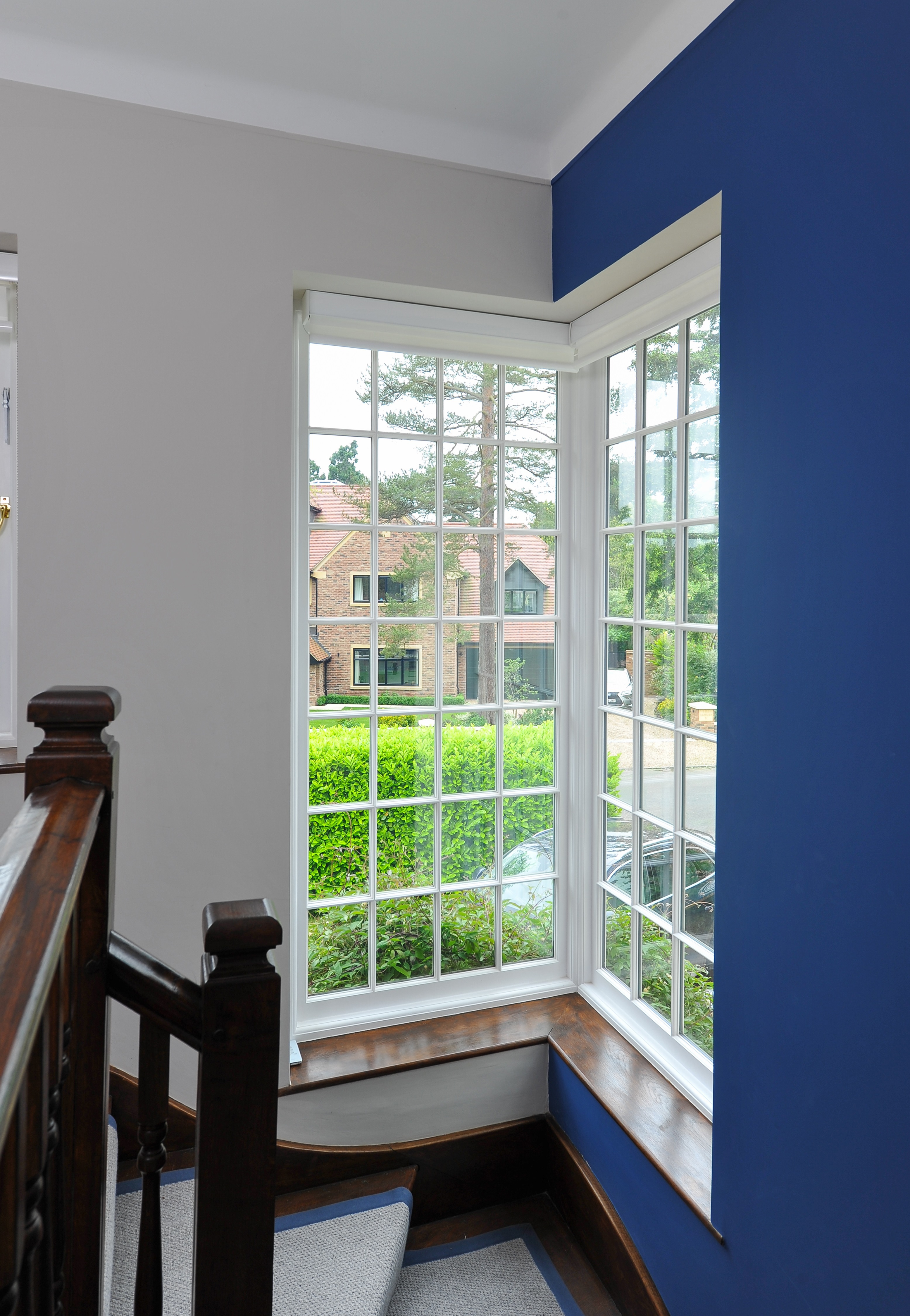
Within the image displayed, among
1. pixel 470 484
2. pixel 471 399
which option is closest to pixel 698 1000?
pixel 470 484

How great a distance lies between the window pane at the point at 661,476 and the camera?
6.82ft

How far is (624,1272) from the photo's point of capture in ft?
6.21

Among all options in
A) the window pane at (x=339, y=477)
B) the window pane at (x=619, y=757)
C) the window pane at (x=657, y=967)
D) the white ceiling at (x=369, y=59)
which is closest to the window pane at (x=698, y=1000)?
the window pane at (x=657, y=967)

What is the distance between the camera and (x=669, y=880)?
2.11m

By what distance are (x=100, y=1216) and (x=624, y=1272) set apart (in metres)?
1.45

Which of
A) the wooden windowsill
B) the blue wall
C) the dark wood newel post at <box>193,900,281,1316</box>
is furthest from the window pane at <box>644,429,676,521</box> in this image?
the dark wood newel post at <box>193,900,281,1316</box>

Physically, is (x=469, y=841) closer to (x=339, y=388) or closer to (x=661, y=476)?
(x=661, y=476)

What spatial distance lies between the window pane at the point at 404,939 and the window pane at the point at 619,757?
65 centimetres

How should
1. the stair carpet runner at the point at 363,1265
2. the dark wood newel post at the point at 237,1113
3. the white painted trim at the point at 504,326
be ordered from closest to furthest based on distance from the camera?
1. the dark wood newel post at the point at 237,1113
2. the stair carpet runner at the point at 363,1265
3. the white painted trim at the point at 504,326

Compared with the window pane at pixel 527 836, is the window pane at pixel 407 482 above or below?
above

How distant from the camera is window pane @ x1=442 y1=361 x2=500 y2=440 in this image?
2.39 meters

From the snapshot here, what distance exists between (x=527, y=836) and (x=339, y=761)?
0.66 meters

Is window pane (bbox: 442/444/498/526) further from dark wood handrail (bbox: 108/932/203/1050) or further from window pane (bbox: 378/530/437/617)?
dark wood handrail (bbox: 108/932/203/1050)

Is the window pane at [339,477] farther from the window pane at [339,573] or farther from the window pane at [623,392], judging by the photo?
the window pane at [623,392]
